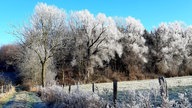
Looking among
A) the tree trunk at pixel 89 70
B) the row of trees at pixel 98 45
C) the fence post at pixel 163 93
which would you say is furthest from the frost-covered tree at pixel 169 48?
the fence post at pixel 163 93

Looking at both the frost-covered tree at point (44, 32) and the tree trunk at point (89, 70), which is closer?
the frost-covered tree at point (44, 32)

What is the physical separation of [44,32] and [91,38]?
18.5 meters

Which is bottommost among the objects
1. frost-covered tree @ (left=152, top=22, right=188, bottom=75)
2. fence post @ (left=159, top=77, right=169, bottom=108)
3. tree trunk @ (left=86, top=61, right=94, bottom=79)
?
fence post @ (left=159, top=77, right=169, bottom=108)

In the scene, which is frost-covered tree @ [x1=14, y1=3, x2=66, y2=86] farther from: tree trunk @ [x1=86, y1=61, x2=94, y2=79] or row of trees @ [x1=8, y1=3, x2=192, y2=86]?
tree trunk @ [x1=86, y1=61, x2=94, y2=79]

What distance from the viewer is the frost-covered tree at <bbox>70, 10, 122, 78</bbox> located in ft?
238

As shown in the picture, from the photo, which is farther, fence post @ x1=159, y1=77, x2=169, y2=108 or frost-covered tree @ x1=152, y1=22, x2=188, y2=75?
frost-covered tree @ x1=152, y1=22, x2=188, y2=75

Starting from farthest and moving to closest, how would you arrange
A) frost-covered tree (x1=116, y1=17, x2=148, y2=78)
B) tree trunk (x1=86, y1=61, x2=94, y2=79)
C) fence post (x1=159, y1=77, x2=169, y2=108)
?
frost-covered tree (x1=116, y1=17, x2=148, y2=78), tree trunk (x1=86, y1=61, x2=94, y2=79), fence post (x1=159, y1=77, x2=169, y2=108)

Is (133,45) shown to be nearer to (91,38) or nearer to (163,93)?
(91,38)

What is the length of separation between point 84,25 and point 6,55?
33.9 meters

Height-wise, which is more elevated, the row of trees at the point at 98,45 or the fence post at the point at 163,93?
the row of trees at the point at 98,45

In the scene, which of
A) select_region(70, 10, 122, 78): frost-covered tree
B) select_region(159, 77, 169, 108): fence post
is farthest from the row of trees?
select_region(159, 77, 169, 108): fence post

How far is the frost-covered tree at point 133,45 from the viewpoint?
7906 cm

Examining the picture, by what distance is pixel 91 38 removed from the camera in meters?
73.2

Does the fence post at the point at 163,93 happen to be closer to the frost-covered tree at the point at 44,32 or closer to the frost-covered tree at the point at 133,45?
the frost-covered tree at the point at 44,32
